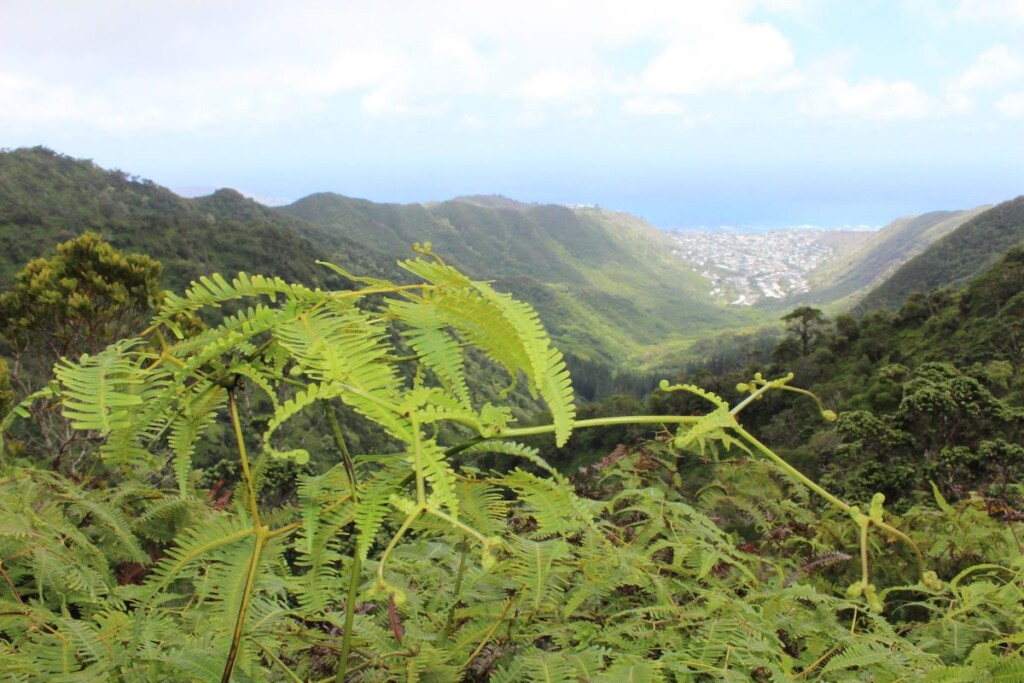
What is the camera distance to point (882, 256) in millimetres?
176125

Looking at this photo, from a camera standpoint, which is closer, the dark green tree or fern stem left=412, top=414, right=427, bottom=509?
fern stem left=412, top=414, right=427, bottom=509

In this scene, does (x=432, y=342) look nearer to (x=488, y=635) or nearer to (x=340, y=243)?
(x=488, y=635)

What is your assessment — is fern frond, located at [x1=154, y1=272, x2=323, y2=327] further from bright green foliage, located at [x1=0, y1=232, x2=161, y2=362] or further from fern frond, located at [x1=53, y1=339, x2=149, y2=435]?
bright green foliage, located at [x1=0, y1=232, x2=161, y2=362]

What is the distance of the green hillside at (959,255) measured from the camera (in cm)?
6781

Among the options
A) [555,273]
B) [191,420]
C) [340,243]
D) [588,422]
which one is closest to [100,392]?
[191,420]

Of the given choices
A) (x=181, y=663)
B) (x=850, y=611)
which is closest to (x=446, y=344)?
(x=181, y=663)

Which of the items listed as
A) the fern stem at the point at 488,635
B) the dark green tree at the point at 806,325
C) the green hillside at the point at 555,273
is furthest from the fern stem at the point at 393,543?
the green hillside at the point at 555,273

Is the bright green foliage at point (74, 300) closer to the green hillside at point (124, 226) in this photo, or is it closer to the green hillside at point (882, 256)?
the green hillside at point (124, 226)

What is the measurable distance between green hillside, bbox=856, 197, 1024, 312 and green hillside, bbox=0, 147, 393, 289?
64.8 m

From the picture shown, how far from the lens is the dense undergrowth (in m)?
0.85

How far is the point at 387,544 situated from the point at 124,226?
58400 millimetres

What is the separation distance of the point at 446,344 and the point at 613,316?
148 m

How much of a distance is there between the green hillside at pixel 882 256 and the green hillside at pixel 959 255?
76005 millimetres

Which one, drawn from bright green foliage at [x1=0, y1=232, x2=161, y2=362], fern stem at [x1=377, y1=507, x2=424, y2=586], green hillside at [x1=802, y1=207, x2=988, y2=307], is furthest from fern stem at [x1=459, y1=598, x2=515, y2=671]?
green hillside at [x1=802, y1=207, x2=988, y2=307]
